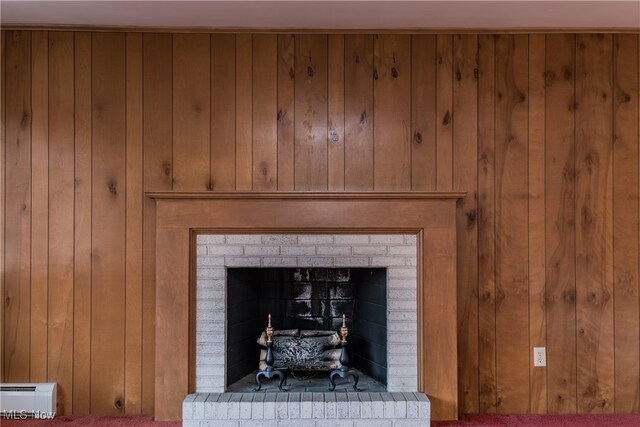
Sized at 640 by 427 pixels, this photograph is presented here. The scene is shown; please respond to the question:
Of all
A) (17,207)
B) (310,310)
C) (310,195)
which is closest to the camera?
(310,195)

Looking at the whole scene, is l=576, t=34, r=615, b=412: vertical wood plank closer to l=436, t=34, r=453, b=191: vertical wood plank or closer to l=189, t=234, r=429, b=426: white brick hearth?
l=436, t=34, r=453, b=191: vertical wood plank

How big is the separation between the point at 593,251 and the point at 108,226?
2.68m

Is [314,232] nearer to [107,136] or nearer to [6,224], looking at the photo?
[107,136]

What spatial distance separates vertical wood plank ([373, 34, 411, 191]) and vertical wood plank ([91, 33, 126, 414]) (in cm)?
139

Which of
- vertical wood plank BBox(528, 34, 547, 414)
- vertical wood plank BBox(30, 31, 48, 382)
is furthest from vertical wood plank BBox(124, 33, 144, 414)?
vertical wood plank BBox(528, 34, 547, 414)

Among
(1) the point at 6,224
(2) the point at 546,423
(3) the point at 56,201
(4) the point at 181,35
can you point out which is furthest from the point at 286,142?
(2) the point at 546,423

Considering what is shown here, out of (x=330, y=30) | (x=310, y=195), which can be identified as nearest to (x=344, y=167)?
(x=310, y=195)

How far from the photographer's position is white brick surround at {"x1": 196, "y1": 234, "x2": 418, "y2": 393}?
262 centimetres

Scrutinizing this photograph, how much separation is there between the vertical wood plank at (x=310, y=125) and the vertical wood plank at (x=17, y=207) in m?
1.47

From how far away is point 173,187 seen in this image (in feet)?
8.84

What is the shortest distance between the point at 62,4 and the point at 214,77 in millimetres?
800

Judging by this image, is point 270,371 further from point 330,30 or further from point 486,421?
point 330,30

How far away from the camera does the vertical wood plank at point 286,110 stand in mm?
2711

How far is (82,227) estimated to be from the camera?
8.84 feet
